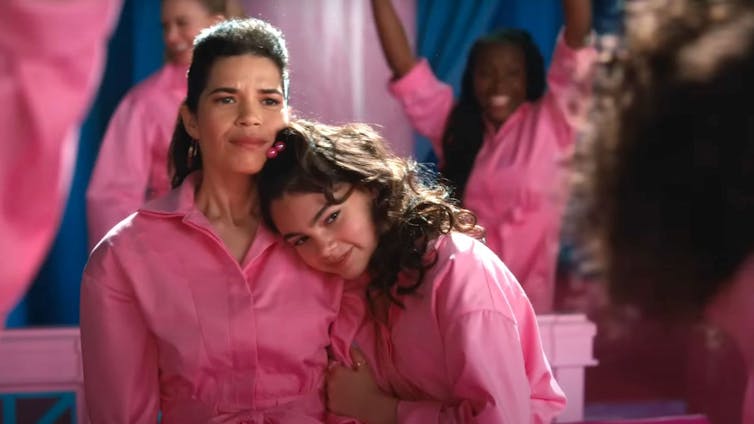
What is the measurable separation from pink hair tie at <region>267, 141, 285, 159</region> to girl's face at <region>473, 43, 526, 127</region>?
114 centimetres

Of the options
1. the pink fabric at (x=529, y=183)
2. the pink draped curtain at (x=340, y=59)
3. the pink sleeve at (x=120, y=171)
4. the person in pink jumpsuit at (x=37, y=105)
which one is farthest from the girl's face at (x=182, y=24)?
the person in pink jumpsuit at (x=37, y=105)

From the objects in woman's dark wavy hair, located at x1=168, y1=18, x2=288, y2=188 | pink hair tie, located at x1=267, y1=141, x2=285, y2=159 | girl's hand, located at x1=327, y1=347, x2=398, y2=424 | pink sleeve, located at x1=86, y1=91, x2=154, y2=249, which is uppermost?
woman's dark wavy hair, located at x1=168, y1=18, x2=288, y2=188

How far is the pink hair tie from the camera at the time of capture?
1624 mm

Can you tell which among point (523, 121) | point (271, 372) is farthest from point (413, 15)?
point (271, 372)

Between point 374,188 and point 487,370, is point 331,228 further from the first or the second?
point 487,370

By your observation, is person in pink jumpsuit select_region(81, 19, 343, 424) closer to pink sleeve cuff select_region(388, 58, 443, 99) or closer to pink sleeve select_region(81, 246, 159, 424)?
pink sleeve select_region(81, 246, 159, 424)

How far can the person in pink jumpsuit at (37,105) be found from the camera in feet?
2.90

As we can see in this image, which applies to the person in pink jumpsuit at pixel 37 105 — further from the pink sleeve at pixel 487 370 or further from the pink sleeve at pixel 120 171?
the pink sleeve at pixel 120 171

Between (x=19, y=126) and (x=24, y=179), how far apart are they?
0.05 m

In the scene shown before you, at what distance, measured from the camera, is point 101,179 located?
2.67 m

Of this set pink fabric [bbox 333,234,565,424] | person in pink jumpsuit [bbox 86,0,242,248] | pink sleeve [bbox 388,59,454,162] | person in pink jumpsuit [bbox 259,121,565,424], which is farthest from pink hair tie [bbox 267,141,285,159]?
pink sleeve [bbox 388,59,454,162]

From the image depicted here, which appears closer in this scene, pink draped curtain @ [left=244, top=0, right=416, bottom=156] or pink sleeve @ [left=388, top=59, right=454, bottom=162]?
pink sleeve @ [left=388, top=59, right=454, bottom=162]

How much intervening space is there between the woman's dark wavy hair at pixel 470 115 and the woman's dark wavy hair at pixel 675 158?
5.94 feet

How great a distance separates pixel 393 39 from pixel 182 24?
60cm
